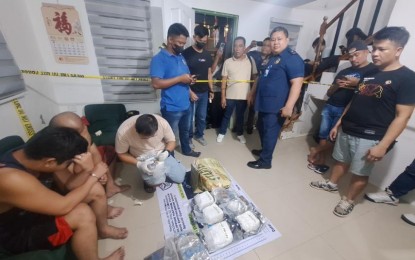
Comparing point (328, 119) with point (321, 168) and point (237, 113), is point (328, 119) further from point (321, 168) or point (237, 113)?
point (237, 113)

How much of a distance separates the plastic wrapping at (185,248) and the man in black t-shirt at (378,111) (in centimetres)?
132

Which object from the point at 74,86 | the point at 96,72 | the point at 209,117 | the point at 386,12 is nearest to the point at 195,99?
the point at 209,117

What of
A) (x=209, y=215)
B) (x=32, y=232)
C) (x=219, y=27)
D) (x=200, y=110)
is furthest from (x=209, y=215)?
(x=219, y=27)

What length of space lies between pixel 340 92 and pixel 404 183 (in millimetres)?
1114

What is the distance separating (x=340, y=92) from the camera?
226 centimetres

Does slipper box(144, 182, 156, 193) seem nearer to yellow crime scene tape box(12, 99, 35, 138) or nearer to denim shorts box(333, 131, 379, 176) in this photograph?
yellow crime scene tape box(12, 99, 35, 138)

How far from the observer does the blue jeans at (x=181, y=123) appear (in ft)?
7.03

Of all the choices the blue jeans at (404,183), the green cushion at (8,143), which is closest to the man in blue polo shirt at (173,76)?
the green cushion at (8,143)

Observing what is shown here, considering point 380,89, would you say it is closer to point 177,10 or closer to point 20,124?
point 177,10

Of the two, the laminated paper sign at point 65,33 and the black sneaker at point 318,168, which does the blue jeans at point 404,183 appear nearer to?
the black sneaker at point 318,168

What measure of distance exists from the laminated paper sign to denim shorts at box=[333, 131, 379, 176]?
124 inches

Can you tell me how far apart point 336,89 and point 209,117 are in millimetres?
1929

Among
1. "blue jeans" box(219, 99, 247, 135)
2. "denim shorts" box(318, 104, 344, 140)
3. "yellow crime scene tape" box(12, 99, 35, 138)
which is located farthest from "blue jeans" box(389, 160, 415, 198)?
"yellow crime scene tape" box(12, 99, 35, 138)

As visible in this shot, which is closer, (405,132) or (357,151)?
(357,151)
